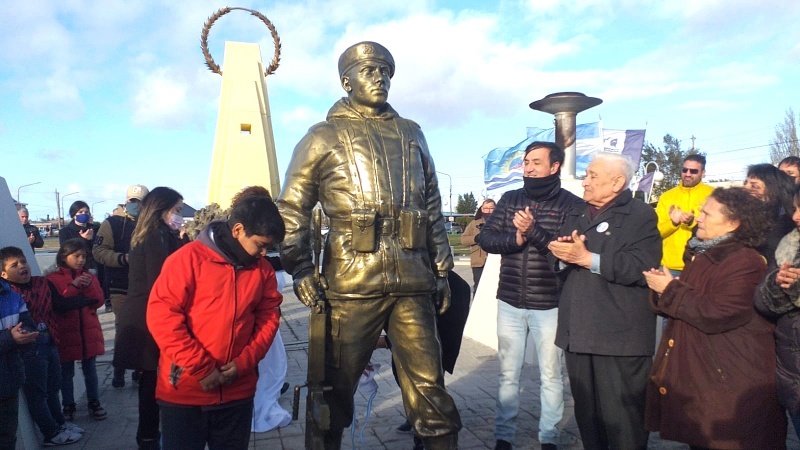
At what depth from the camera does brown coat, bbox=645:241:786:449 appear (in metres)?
2.88

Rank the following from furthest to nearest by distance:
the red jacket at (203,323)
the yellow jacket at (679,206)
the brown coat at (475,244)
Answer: the brown coat at (475,244) < the yellow jacket at (679,206) < the red jacket at (203,323)

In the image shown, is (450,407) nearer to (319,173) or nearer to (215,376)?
(215,376)

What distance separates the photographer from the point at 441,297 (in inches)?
139

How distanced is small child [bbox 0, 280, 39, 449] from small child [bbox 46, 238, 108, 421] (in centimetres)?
134

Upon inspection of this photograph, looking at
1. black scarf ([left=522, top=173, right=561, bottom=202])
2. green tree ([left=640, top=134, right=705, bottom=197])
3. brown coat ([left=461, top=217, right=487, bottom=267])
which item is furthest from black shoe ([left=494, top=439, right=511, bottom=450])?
green tree ([left=640, top=134, right=705, bottom=197])

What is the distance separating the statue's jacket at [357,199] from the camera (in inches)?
126

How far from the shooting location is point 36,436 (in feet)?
14.1

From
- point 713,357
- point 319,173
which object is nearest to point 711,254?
point 713,357

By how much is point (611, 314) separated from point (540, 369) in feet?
3.20

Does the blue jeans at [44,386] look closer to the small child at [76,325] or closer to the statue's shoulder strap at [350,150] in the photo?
the small child at [76,325]

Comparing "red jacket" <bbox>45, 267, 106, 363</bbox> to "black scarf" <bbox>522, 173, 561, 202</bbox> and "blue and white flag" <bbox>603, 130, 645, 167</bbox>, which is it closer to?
"black scarf" <bbox>522, 173, 561, 202</bbox>

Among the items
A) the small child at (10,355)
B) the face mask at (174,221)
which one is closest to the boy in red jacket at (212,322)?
the small child at (10,355)

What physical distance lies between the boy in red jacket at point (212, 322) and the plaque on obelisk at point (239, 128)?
12.2 m

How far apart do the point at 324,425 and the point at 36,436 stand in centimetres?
264
